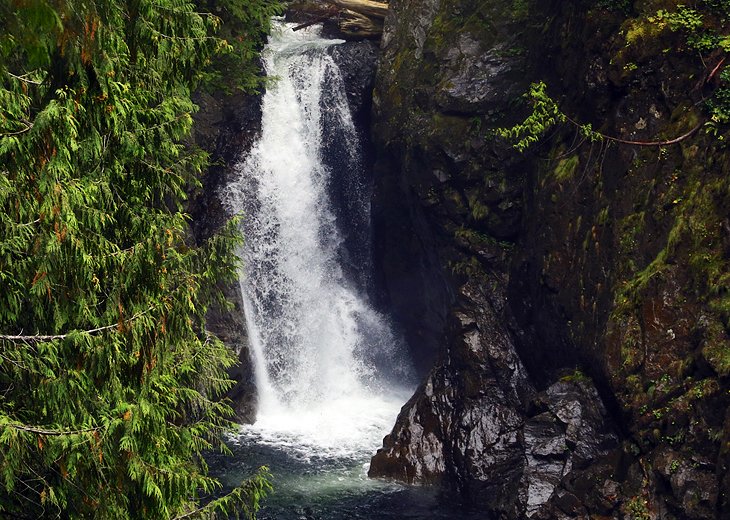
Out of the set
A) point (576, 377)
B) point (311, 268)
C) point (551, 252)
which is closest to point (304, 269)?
point (311, 268)

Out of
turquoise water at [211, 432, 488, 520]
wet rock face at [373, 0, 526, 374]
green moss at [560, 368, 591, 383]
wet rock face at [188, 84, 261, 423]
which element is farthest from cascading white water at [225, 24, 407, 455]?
green moss at [560, 368, 591, 383]

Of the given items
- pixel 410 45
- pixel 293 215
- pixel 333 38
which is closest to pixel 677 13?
pixel 410 45

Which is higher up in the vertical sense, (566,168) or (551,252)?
(566,168)

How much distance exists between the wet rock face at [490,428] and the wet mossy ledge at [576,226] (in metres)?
0.07

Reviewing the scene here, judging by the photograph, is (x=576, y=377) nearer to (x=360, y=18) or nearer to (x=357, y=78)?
(x=357, y=78)

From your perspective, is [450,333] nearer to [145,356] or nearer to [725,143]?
[725,143]

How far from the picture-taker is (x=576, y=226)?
1536 centimetres

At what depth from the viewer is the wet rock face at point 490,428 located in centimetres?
1395

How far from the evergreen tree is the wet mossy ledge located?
7136 mm

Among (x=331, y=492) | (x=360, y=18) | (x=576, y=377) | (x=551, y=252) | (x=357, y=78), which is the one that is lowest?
(x=331, y=492)

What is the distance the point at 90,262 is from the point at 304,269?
16.3m

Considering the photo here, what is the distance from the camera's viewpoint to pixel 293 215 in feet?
75.6

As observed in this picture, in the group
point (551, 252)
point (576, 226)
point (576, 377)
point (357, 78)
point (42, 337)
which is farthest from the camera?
point (357, 78)

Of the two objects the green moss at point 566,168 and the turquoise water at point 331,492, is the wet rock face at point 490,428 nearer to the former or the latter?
the turquoise water at point 331,492
